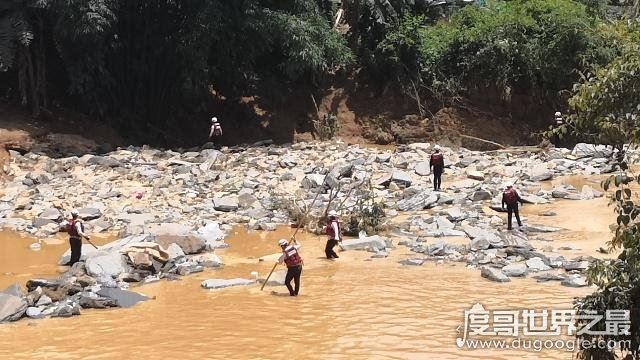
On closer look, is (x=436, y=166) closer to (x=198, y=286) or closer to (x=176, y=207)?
(x=176, y=207)

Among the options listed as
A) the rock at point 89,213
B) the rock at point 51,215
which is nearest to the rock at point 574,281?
the rock at point 89,213

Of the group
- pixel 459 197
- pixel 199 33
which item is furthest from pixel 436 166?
pixel 199 33

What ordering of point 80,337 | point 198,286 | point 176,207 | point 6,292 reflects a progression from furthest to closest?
point 176,207
point 198,286
point 6,292
point 80,337

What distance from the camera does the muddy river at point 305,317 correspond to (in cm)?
735

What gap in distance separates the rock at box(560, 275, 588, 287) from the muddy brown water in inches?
9.3

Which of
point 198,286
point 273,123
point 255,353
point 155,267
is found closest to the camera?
point 255,353

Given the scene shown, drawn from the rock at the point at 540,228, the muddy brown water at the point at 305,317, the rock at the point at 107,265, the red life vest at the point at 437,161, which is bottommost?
the muddy brown water at the point at 305,317

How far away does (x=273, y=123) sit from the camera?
25375 millimetres

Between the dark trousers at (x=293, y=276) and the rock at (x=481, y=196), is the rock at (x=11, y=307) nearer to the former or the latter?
the dark trousers at (x=293, y=276)

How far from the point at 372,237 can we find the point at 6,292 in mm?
6658

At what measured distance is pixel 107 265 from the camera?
10.7m

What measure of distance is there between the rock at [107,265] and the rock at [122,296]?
0.91 metres

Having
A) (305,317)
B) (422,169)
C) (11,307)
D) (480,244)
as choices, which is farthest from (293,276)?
(422,169)

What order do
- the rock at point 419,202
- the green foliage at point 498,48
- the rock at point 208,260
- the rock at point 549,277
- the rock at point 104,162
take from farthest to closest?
the green foliage at point 498,48 < the rock at point 104,162 < the rock at point 419,202 < the rock at point 208,260 < the rock at point 549,277
